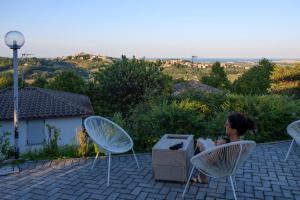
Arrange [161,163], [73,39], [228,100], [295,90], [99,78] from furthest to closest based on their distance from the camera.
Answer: [73,39]
[99,78]
[295,90]
[228,100]
[161,163]

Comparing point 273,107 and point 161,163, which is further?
point 273,107

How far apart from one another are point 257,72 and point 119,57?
17.9 metres

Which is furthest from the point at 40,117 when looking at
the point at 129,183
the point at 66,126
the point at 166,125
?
the point at 129,183

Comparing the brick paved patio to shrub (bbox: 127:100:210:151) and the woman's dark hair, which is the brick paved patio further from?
shrub (bbox: 127:100:210:151)

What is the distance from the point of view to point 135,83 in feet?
63.0

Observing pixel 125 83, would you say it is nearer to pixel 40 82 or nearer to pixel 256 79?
pixel 256 79

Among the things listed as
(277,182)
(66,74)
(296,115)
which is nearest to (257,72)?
(66,74)

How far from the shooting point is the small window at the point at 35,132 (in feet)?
56.5

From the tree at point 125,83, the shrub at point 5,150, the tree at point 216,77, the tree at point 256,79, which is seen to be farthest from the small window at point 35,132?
the tree at point 216,77

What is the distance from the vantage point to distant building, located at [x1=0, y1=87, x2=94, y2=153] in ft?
56.3

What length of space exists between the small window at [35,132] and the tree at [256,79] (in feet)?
64.6

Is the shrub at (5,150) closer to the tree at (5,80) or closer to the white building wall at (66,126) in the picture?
the white building wall at (66,126)

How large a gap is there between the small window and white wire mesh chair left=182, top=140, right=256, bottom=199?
15.3m

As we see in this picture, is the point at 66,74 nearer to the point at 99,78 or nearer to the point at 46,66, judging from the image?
the point at 99,78
